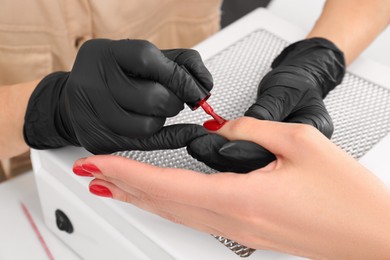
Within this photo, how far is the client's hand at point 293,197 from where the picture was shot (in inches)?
25.0

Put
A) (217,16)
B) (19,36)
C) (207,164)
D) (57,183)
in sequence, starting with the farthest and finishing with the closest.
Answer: (217,16), (19,36), (57,183), (207,164)

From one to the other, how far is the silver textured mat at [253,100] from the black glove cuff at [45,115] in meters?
0.13

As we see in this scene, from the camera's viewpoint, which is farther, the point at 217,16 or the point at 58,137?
the point at 217,16

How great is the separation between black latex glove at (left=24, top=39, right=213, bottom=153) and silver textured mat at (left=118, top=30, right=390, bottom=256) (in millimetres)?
74

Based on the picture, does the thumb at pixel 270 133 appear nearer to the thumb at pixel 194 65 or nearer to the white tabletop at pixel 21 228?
the thumb at pixel 194 65

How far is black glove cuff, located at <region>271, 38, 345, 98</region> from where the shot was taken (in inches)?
35.7

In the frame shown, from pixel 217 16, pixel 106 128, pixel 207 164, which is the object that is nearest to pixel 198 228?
pixel 207 164

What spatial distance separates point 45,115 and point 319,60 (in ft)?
1.69

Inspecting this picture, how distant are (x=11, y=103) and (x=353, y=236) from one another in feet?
2.13

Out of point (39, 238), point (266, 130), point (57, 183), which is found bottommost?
point (39, 238)

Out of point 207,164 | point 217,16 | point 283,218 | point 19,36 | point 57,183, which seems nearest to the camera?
point 283,218

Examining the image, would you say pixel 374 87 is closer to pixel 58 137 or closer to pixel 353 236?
pixel 353 236

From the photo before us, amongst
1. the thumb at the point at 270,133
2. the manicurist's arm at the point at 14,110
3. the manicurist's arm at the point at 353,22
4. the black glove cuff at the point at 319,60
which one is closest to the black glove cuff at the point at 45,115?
the manicurist's arm at the point at 14,110

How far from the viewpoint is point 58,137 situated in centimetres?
81
